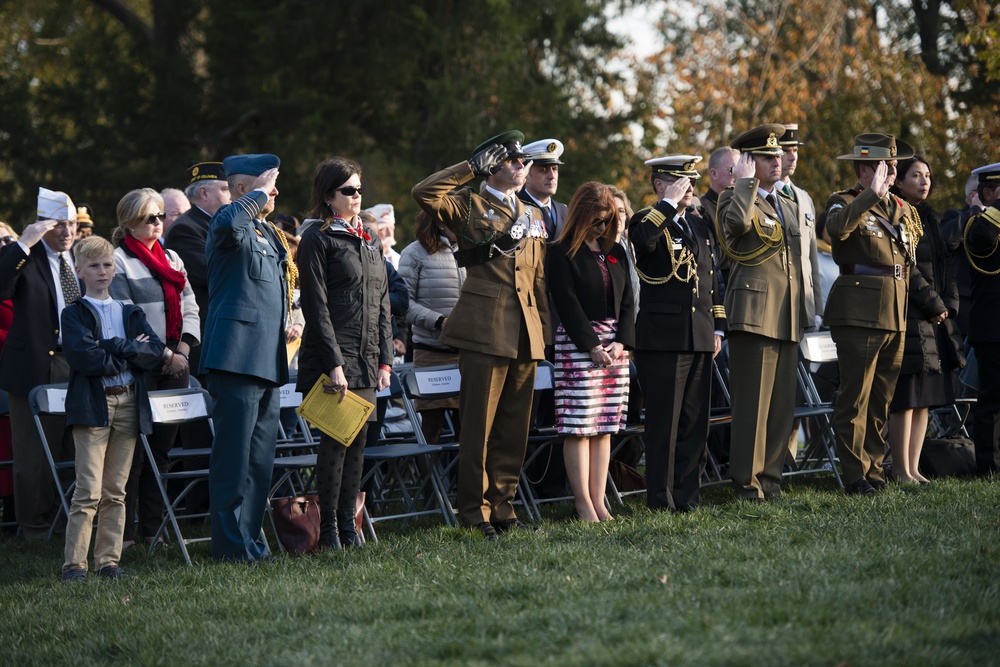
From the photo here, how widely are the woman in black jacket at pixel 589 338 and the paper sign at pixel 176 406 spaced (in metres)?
2.05

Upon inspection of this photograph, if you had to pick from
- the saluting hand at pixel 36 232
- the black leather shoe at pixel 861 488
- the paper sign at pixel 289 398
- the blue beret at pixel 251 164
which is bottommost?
the black leather shoe at pixel 861 488

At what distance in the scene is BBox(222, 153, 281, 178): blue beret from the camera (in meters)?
7.05

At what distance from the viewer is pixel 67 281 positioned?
29.5 ft

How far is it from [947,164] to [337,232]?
15.4 meters

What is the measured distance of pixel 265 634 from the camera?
5.29m

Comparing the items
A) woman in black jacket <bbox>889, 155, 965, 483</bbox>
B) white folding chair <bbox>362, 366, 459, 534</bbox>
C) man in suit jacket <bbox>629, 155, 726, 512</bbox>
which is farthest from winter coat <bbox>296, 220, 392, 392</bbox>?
woman in black jacket <bbox>889, 155, 965, 483</bbox>

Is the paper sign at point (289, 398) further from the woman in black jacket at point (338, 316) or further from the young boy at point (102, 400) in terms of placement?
the young boy at point (102, 400)

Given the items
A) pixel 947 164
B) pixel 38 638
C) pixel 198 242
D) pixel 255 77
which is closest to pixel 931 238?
pixel 198 242

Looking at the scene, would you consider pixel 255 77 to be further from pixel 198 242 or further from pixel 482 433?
pixel 482 433

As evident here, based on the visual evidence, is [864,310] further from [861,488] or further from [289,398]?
[289,398]

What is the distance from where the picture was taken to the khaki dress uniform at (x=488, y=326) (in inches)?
287

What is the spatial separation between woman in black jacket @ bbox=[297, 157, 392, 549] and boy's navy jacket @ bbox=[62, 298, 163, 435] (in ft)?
2.73

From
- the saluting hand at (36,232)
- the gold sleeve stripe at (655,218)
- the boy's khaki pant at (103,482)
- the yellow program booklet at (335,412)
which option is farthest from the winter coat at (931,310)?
the saluting hand at (36,232)

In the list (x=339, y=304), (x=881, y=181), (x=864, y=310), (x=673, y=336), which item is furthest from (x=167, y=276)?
(x=881, y=181)
